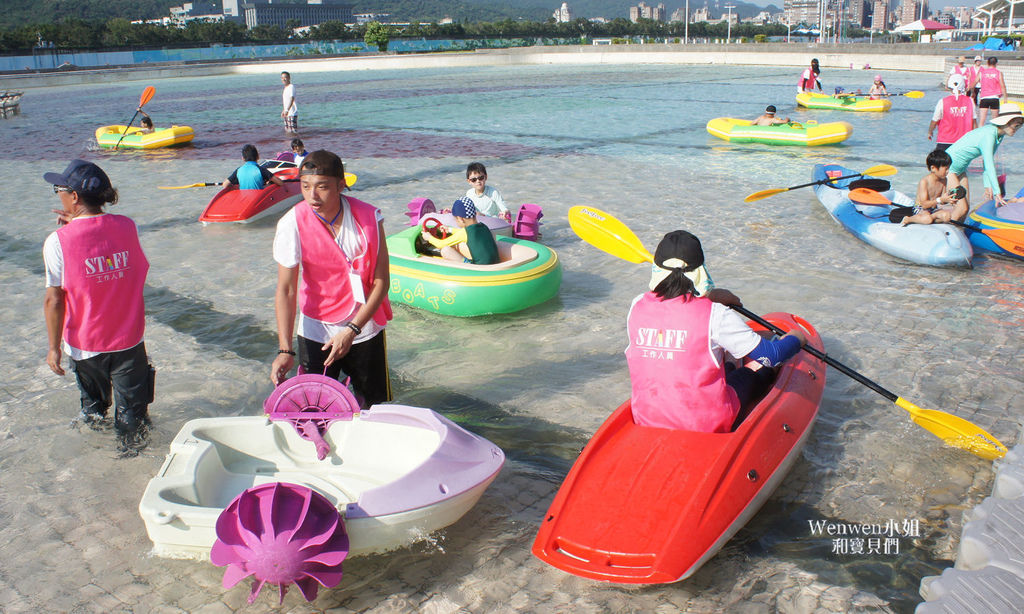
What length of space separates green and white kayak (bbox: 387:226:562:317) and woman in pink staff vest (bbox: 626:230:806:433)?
2778 millimetres

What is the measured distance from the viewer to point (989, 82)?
42.8 ft

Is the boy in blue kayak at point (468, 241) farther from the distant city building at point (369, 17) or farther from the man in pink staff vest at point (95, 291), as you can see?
the distant city building at point (369, 17)

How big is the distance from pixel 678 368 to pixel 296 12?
16978cm

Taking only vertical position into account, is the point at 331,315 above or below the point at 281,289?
below

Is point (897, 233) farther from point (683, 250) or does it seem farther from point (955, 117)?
point (683, 250)

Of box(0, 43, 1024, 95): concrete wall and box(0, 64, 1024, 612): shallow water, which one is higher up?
box(0, 43, 1024, 95): concrete wall

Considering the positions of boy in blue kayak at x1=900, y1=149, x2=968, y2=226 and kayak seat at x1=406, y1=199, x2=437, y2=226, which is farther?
kayak seat at x1=406, y1=199, x2=437, y2=226

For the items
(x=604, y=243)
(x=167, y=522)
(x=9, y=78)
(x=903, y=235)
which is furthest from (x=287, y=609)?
(x=9, y=78)

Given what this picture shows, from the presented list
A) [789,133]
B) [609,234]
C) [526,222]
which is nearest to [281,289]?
[609,234]

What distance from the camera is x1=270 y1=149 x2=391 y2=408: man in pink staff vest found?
3357 millimetres

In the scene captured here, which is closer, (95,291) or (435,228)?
(95,291)

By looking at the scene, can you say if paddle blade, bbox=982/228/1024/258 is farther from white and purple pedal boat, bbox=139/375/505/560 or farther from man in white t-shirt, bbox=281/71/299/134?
man in white t-shirt, bbox=281/71/299/134

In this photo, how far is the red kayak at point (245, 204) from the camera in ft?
31.1

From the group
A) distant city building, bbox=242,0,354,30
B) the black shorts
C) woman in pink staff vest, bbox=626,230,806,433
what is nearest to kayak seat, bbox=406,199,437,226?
the black shorts
